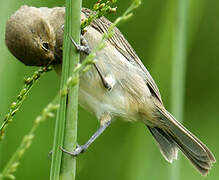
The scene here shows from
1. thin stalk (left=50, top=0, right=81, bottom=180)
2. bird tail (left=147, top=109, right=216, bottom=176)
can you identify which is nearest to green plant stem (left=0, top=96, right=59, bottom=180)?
thin stalk (left=50, top=0, right=81, bottom=180)

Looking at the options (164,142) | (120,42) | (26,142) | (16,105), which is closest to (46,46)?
(120,42)

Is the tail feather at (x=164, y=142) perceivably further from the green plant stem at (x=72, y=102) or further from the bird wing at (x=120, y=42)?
the green plant stem at (x=72, y=102)

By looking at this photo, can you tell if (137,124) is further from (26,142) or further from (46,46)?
(26,142)

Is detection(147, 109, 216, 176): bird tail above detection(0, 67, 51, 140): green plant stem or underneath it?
underneath

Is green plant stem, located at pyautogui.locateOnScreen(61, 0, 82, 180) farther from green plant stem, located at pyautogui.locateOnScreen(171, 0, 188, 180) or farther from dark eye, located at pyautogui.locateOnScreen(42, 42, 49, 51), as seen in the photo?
green plant stem, located at pyautogui.locateOnScreen(171, 0, 188, 180)

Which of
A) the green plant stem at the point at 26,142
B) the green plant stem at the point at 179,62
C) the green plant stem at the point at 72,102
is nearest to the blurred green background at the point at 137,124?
the green plant stem at the point at 179,62
